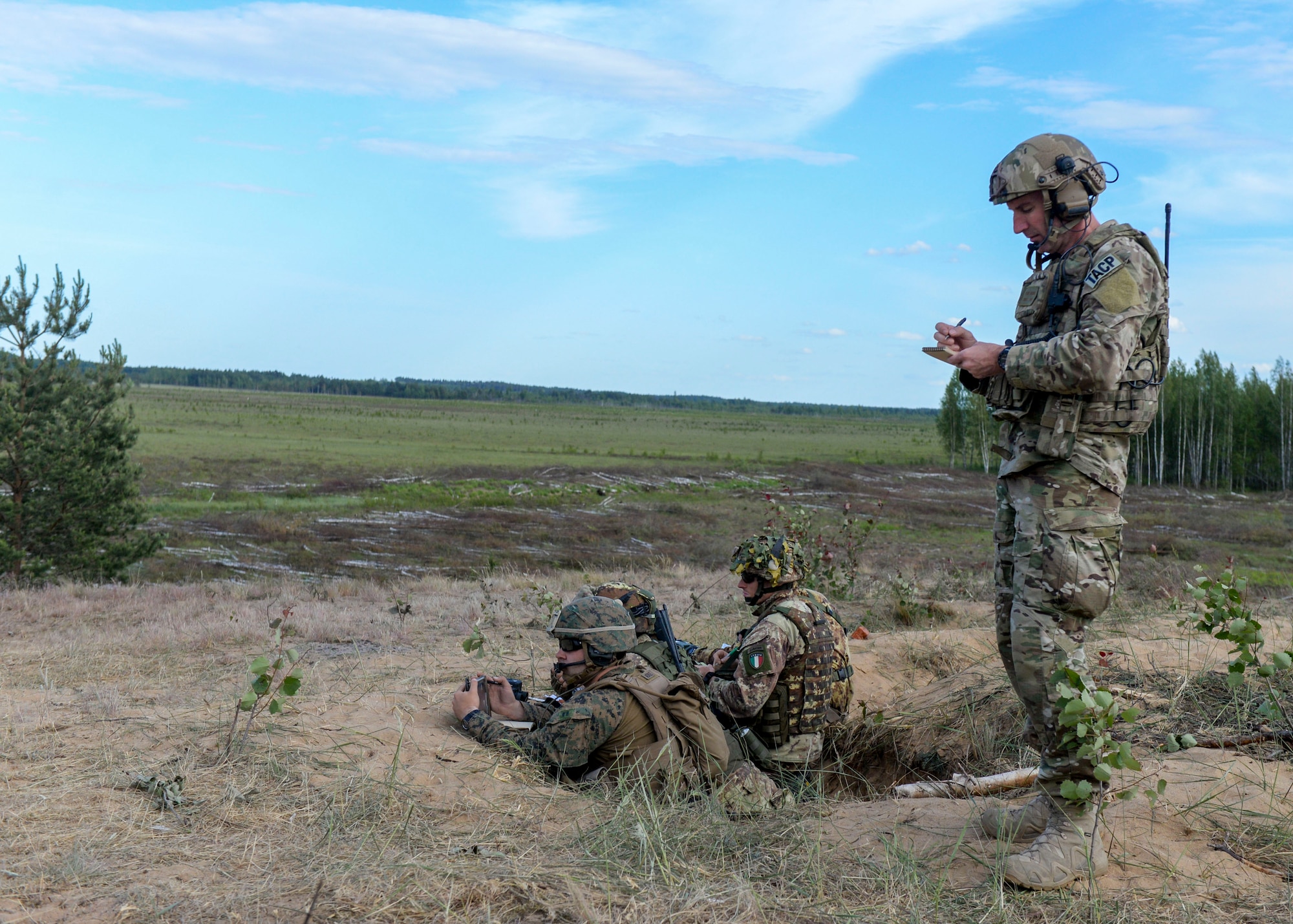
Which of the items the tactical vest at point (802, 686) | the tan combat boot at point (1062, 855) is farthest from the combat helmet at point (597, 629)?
the tan combat boot at point (1062, 855)

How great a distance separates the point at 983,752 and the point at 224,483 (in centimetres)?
2931

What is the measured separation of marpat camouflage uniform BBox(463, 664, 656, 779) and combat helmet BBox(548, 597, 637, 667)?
0.09 m

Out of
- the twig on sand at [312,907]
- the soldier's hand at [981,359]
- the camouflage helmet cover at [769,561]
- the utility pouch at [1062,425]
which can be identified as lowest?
the twig on sand at [312,907]

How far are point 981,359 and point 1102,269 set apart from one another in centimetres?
48

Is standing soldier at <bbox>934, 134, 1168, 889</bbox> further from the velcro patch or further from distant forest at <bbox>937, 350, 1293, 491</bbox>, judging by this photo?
distant forest at <bbox>937, 350, 1293, 491</bbox>

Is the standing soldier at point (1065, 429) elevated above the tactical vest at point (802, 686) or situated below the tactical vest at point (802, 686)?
above

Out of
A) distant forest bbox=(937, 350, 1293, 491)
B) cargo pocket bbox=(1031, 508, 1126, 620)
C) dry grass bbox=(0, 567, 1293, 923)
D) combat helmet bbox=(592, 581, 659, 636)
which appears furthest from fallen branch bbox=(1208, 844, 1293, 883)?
distant forest bbox=(937, 350, 1293, 491)

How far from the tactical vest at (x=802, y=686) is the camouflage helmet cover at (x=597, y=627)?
0.83 metres

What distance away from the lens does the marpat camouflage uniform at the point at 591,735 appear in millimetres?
4227

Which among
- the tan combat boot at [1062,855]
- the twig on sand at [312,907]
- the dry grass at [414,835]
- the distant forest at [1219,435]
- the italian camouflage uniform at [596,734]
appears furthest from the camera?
the distant forest at [1219,435]

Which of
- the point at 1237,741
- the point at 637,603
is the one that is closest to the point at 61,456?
A: the point at 637,603

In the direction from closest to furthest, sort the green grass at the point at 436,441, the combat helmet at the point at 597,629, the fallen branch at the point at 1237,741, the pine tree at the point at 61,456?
the combat helmet at the point at 597,629 → the fallen branch at the point at 1237,741 → the pine tree at the point at 61,456 → the green grass at the point at 436,441

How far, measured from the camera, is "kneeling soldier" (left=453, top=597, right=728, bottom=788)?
4230 mm

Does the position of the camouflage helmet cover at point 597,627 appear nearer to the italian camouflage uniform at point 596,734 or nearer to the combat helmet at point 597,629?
the combat helmet at point 597,629
